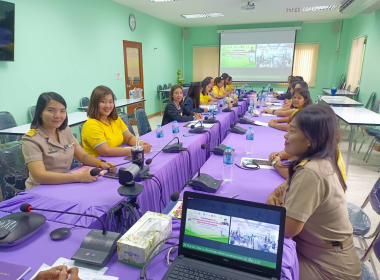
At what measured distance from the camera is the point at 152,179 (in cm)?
171

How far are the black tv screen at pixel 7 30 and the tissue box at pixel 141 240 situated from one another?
356 cm

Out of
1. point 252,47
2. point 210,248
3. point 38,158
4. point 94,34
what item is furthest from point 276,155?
point 252,47

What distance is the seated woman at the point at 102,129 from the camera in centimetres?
208

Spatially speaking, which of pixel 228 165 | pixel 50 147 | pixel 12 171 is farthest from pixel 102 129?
pixel 228 165

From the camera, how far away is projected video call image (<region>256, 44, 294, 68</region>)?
8.73 m

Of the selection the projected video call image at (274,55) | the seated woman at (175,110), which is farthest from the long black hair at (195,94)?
the projected video call image at (274,55)

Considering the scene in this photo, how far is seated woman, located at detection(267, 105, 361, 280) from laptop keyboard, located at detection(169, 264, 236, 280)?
43 centimetres

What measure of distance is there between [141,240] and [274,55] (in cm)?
924

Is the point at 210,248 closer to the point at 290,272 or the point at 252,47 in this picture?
the point at 290,272

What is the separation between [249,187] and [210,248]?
0.75 metres

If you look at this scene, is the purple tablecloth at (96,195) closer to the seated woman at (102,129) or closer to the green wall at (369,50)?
the seated woman at (102,129)

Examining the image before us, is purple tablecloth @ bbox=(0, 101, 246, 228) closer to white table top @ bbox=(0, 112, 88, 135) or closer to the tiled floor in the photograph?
white table top @ bbox=(0, 112, 88, 135)

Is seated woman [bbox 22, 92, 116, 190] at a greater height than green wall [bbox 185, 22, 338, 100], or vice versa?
green wall [bbox 185, 22, 338, 100]

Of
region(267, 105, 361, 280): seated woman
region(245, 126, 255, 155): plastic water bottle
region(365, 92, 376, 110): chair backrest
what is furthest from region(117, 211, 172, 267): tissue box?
region(365, 92, 376, 110): chair backrest
